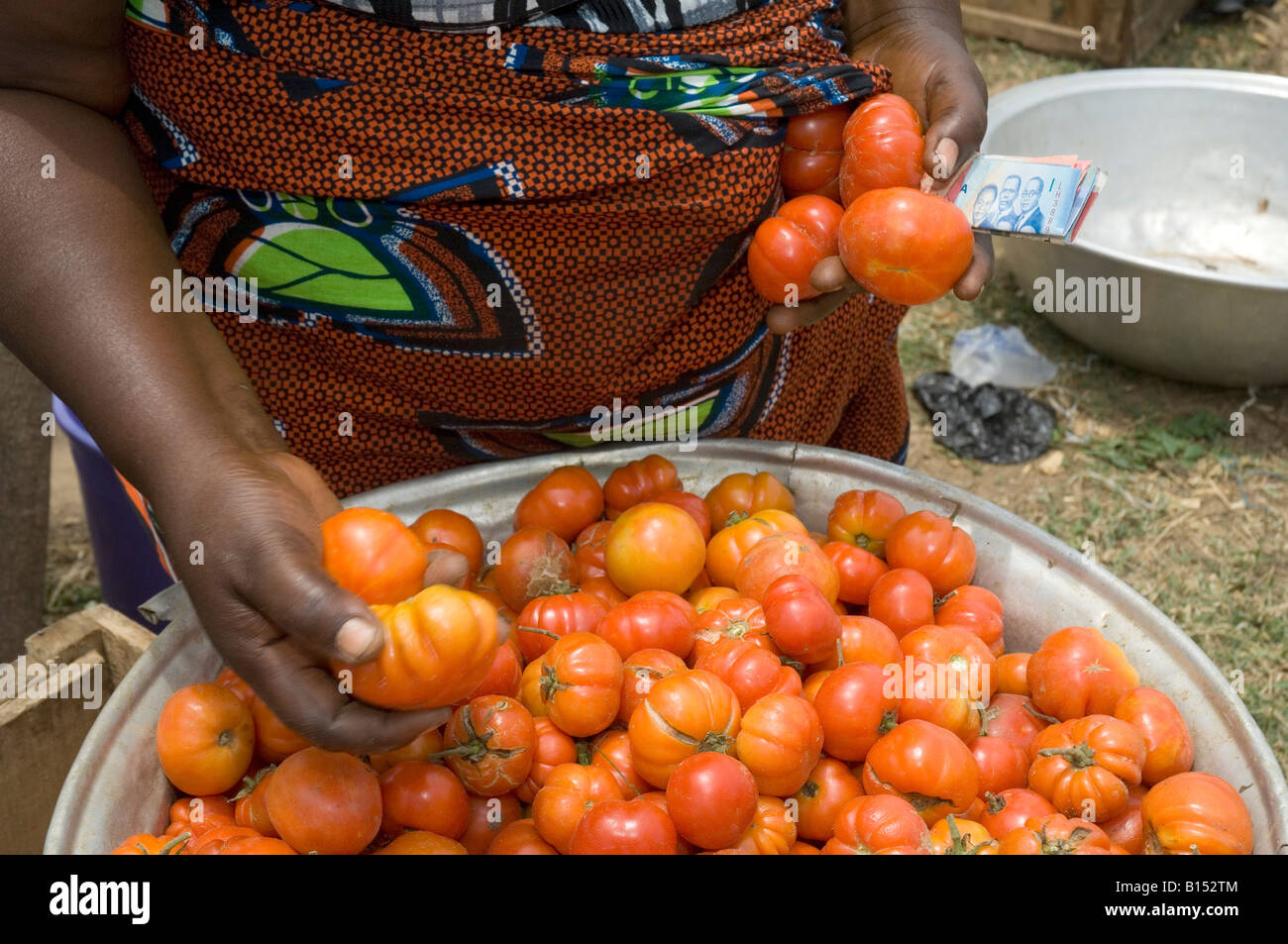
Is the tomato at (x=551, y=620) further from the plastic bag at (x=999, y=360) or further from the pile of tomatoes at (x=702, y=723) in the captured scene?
the plastic bag at (x=999, y=360)

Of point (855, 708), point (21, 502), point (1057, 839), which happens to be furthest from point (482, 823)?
point (21, 502)

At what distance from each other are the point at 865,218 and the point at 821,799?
2.72ft

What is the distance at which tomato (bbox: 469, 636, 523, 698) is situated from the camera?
163 cm

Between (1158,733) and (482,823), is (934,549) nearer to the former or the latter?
(1158,733)

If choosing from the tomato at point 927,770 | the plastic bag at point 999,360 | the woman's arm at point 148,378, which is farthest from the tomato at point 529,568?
the plastic bag at point 999,360

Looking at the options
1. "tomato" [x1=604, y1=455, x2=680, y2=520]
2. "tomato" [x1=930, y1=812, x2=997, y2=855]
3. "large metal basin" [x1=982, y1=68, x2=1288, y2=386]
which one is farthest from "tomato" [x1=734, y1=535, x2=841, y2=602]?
"large metal basin" [x1=982, y1=68, x2=1288, y2=386]

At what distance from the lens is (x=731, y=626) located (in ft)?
5.57

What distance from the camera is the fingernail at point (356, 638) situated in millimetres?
1140

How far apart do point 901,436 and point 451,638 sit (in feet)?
4.76

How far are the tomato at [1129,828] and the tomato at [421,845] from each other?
866 millimetres

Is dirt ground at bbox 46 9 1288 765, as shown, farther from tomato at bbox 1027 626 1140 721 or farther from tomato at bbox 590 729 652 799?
tomato at bbox 590 729 652 799

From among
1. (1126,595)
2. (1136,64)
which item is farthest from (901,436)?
(1136,64)

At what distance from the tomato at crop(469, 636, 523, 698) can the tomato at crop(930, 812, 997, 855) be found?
614 mm
